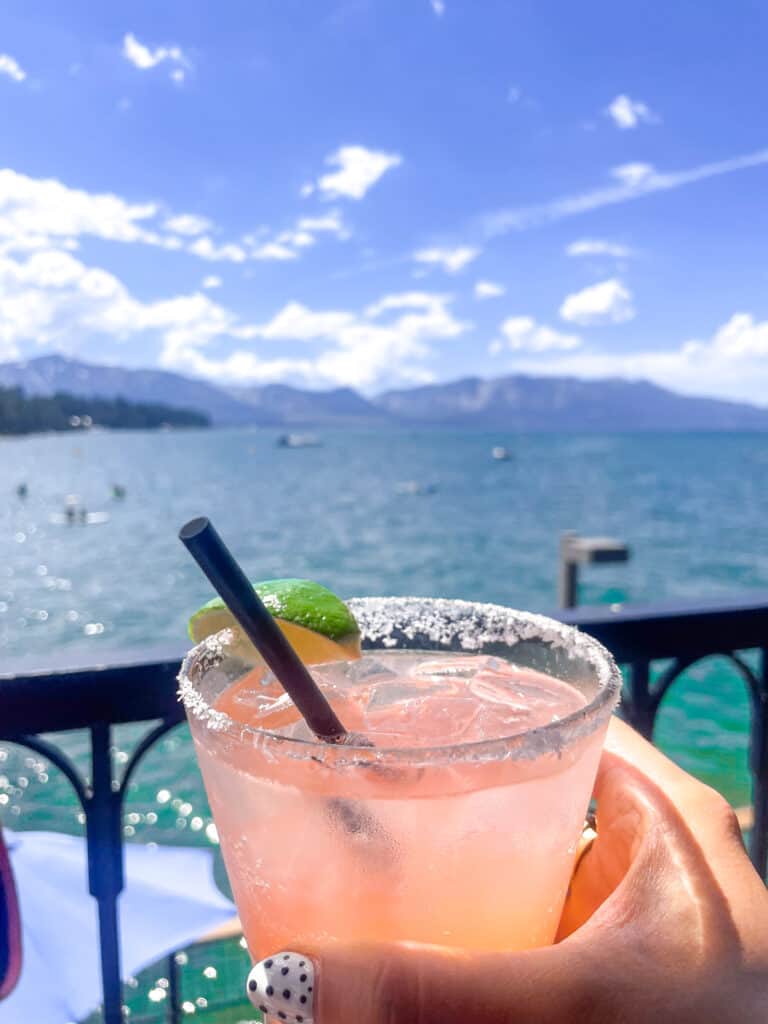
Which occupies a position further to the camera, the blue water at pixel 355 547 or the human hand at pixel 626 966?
the blue water at pixel 355 547

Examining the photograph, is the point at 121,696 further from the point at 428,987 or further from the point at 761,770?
the point at 761,770

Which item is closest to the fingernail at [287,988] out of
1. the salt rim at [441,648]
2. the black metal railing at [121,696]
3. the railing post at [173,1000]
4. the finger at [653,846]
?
the salt rim at [441,648]

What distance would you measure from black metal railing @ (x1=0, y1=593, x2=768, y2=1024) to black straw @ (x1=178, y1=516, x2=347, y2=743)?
68 cm

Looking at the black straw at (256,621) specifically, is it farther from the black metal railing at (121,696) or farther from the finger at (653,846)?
the black metal railing at (121,696)

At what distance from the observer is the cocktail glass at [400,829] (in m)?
0.64

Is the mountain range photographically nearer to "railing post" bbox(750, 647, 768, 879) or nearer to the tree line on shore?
the tree line on shore

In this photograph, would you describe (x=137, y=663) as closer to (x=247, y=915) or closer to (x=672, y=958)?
(x=247, y=915)

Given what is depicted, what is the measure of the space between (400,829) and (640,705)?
1193 millimetres

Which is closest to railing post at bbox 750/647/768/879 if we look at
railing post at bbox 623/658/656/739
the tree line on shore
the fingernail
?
railing post at bbox 623/658/656/739

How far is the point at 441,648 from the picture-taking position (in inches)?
40.5

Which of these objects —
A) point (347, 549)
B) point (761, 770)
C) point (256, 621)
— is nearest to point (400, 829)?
point (256, 621)

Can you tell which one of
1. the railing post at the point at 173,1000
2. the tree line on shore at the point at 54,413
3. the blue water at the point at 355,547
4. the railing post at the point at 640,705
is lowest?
the blue water at the point at 355,547

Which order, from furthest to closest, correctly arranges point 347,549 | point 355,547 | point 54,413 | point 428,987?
point 54,413, point 355,547, point 347,549, point 428,987

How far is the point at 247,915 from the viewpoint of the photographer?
0.79 m
